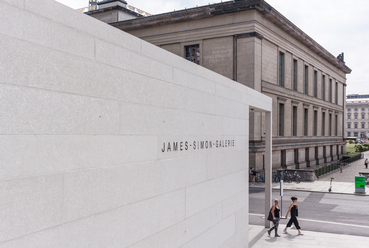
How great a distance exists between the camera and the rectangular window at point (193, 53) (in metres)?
35.8

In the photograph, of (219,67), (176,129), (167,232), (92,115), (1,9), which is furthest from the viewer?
(219,67)

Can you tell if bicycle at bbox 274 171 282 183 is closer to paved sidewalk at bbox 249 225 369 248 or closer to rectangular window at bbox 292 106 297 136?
rectangular window at bbox 292 106 297 136

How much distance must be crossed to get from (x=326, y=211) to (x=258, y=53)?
701 inches

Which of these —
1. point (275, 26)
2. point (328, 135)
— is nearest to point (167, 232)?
point (275, 26)

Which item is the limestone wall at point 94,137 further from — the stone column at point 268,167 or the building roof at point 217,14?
the building roof at point 217,14

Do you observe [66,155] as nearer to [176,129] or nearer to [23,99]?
[23,99]

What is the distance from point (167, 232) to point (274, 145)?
30997mm

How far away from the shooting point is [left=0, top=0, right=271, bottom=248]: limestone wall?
13.3 ft

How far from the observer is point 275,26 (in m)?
36.7

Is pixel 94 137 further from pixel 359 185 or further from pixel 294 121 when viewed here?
pixel 294 121

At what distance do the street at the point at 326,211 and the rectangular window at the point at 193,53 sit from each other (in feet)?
49.7

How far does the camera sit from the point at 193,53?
36.2 metres

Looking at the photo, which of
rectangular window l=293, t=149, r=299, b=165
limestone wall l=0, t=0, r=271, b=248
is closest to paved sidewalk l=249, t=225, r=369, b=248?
limestone wall l=0, t=0, r=271, b=248

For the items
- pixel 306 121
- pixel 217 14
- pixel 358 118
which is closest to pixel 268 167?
pixel 217 14
